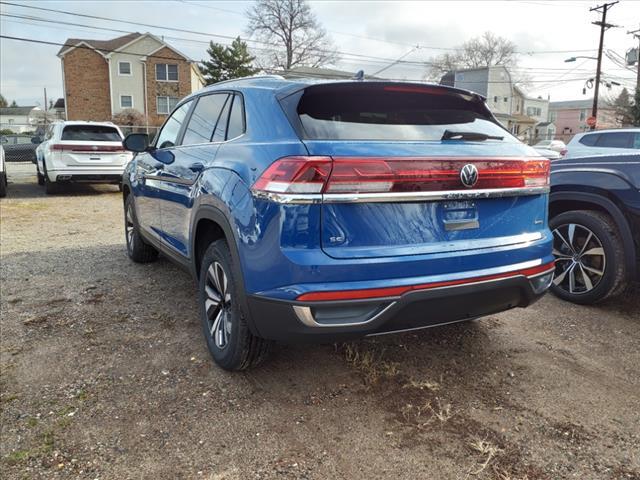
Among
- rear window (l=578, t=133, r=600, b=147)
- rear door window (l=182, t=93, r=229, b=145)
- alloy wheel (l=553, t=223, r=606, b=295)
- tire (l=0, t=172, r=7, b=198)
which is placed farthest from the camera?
tire (l=0, t=172, r=7, b=198)

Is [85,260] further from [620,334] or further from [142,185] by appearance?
[620,334]

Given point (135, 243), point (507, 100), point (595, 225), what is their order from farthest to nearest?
point (507, 100) → point (135, 243) → point (595, 225)

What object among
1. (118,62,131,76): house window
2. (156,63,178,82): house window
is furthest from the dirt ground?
(156,63,178,82): house window

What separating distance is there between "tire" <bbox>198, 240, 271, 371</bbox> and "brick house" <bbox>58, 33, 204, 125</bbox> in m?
39.9

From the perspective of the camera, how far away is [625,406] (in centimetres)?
272

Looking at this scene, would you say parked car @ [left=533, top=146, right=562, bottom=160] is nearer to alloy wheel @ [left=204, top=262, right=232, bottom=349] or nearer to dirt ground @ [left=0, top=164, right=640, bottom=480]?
dirt ground @ [left=0, top=164, right=640, bottom=480]

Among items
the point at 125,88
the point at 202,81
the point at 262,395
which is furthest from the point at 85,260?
the point at 202,81

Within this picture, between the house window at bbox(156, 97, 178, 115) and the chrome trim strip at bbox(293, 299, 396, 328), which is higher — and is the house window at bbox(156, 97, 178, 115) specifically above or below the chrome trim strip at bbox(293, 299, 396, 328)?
above

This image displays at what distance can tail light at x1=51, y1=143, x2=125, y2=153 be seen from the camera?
431 inches

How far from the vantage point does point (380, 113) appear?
8.79 feet

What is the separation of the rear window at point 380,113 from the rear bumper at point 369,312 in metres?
0.80

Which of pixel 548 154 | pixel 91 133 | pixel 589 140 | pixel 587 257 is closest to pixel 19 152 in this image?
pixel 91 133

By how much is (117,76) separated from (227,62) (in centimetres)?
901

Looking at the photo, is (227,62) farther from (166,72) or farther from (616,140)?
(616,140)
